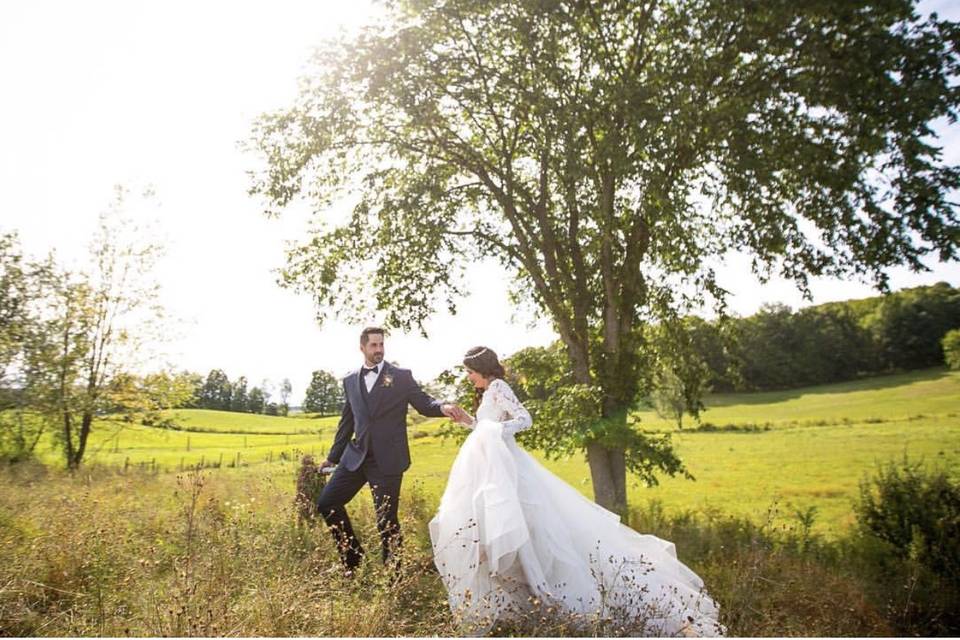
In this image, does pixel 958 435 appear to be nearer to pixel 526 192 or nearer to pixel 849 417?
pixel 849 417

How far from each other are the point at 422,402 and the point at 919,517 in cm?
750

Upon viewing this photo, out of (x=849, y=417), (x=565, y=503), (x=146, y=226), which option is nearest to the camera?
(x=565, y=503)

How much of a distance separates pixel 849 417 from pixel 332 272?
47821 millimetres

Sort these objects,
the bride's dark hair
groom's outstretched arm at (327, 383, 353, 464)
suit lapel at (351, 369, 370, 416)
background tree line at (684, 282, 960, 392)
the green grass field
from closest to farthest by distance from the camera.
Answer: the bride's dark hair < suit lapel at (351, 369, 370, 416) < groom's outstretched arm at (327, 383, 353, 464) < background tree line at (684, 282, 960, 392) < the green grass field

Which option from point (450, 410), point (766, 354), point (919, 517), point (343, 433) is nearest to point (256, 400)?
point (343, 433)

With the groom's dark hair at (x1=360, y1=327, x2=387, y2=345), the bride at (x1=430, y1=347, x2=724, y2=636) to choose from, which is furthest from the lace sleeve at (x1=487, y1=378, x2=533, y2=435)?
the groom's dark hair at (x1=360, y1=327, x2=387, y2=345)

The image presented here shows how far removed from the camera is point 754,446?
36.1 m

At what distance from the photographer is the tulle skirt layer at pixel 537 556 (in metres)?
4.72

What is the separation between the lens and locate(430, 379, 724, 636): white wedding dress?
15.5 feet

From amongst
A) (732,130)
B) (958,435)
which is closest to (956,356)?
(958,435)

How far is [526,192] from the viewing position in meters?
12.3

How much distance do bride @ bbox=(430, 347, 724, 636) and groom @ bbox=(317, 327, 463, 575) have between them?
38.2 inches

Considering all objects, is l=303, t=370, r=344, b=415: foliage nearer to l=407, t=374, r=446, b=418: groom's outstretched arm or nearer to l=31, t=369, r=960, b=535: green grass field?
l=31, t=369, r=960, b=535: green grass field

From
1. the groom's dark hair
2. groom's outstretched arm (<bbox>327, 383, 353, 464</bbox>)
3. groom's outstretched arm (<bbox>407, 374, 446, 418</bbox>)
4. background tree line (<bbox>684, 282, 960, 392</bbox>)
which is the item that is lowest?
groom's outstretched arm (<bbox>327, 383, 353, 464</bbox>)
